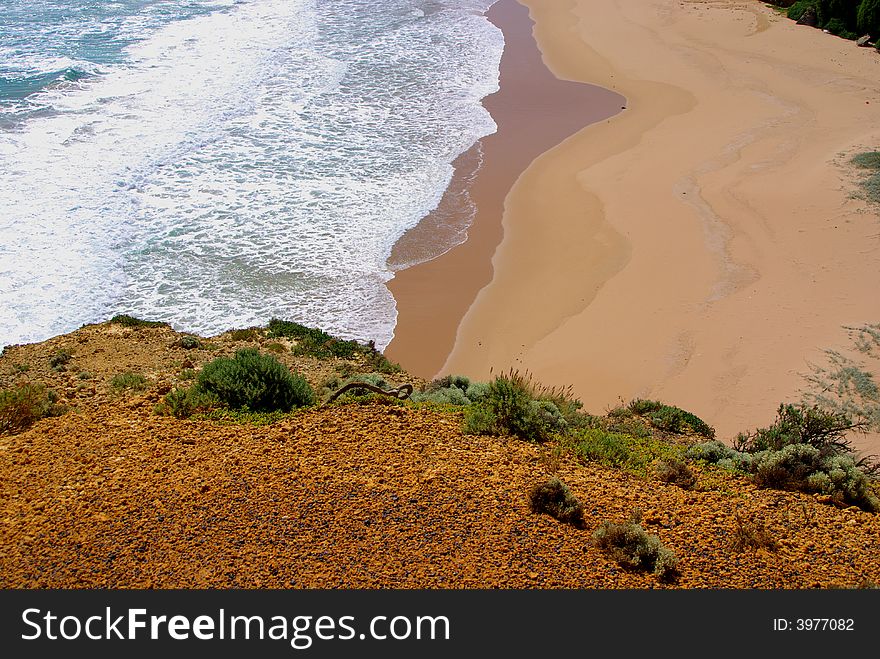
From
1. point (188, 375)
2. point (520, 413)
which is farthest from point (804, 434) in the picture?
point (188, 375)

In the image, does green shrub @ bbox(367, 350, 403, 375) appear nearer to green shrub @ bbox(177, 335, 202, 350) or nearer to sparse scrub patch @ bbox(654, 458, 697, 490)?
green shrub @ bbox(177, 335, 202, 350)

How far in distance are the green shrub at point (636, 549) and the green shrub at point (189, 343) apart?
857cm

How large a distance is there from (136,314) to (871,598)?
1486cm

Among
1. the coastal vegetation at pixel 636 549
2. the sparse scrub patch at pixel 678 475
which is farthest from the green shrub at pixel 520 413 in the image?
the coastal vegetation at pixel 636 549

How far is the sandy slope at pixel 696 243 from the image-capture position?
48.6 feet

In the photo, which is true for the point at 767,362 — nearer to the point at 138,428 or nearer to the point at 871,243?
the point at 871,243

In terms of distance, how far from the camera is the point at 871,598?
19.6 ft

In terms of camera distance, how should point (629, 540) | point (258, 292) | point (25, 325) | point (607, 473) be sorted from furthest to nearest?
point (258, 292)
point (25, 325)
point (607, 473)
point (629, 540)

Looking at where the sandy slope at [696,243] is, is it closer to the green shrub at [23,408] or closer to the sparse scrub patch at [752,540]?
the sparse scrub patch at [752,540]

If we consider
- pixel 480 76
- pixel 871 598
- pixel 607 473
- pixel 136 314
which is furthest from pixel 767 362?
pixel 480 76

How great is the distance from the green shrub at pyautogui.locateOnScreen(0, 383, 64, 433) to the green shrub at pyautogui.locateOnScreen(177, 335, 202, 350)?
11.1ft

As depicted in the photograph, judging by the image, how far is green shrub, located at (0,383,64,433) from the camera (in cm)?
904

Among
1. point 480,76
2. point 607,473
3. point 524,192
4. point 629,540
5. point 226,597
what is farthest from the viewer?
point 480,76

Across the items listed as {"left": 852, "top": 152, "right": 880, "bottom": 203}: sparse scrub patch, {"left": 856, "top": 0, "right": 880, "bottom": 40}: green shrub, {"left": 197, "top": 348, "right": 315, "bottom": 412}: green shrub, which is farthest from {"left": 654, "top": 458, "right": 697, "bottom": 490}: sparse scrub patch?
{"left": 856, "top": 0, "right": 880, "bottom": 40}: green shrub
